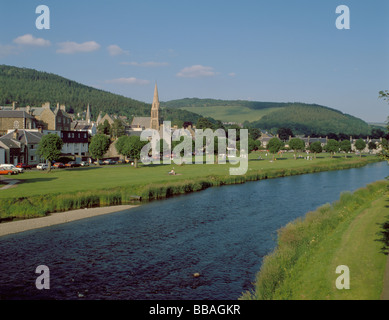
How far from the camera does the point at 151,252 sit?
1238 inches

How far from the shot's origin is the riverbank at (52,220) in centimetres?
3696

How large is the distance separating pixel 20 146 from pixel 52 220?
167 feet

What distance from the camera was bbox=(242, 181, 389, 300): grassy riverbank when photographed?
19891 mm

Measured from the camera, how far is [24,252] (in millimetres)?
30312

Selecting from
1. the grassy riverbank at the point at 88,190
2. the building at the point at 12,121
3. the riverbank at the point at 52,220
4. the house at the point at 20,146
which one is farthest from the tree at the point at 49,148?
the building at the point at 12,121

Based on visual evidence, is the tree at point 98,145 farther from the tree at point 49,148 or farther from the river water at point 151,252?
the river water at point 151,252

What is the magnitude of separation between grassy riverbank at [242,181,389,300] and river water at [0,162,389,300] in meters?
2.60

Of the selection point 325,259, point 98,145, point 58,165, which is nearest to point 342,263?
point 325,259

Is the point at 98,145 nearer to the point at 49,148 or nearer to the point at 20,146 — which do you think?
the point at 20,146

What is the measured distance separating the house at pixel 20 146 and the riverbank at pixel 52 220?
44135 mm
